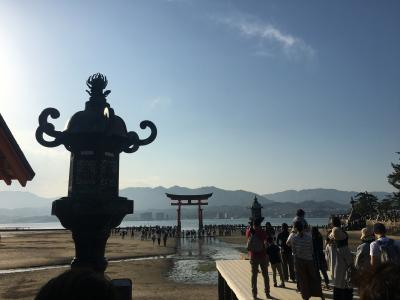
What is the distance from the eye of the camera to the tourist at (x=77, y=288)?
137 cm

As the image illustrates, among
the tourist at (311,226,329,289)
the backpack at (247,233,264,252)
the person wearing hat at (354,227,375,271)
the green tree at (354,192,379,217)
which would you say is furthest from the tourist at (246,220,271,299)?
the green tree at (354,192,379,217)

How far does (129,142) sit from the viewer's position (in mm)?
6535

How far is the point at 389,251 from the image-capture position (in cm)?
490

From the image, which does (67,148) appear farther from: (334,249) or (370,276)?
(370,276)

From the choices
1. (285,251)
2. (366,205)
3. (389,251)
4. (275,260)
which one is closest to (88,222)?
(389,251)

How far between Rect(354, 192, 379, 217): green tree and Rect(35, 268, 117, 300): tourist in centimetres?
6155

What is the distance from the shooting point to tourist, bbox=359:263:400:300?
1378 millimetres

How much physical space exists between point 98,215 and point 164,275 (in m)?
14.7

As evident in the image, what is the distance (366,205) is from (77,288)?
62.2m

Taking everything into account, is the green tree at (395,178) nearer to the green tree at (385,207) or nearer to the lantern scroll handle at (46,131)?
the green tree at (385,207)

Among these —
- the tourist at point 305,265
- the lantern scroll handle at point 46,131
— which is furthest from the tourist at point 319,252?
the lantern scroll handle at point 46,131

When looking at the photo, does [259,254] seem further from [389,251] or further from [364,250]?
[389,251]

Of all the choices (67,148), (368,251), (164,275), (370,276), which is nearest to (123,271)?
(164,275)

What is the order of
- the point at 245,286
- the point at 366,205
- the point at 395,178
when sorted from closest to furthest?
the point at 245,286 < the point at 395,178 < the point at 366,205
